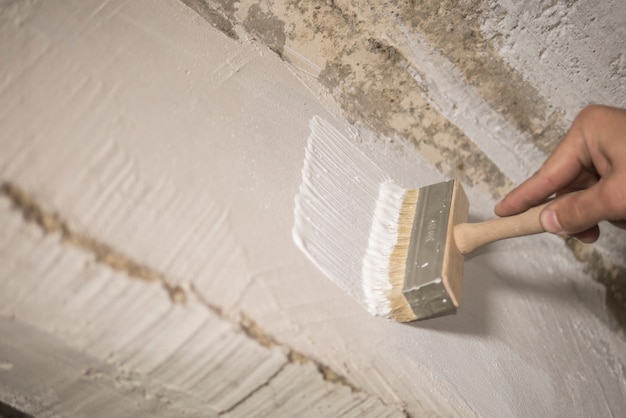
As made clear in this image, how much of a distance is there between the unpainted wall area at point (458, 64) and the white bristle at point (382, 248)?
0.59 ft

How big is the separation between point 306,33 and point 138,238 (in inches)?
20.5

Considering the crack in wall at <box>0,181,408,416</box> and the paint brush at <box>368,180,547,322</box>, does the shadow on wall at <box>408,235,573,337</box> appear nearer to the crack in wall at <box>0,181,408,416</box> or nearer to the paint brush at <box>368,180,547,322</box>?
the paint brush at <box>368,180,547,322</box>

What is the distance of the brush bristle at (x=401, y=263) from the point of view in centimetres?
83

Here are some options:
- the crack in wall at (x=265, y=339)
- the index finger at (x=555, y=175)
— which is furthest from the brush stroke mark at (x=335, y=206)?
the index finger at (x=555, y=175)

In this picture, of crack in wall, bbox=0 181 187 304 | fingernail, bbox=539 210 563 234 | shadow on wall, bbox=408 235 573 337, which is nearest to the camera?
crack in wall, bbox=0 181 187 304

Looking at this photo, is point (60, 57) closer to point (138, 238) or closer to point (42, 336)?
point (138, 238)

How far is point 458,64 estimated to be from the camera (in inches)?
42.7

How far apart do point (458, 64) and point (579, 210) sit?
438mm

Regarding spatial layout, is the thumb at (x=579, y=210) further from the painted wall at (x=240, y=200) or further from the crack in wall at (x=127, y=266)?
the crack in wall at (x=127, y=266)

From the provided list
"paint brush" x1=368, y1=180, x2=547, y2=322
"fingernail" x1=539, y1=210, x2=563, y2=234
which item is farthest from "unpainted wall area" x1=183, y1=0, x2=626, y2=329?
"fingernail" x1=539, y1=210, x2=563, y2=234

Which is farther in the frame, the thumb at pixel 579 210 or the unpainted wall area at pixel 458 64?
the unpainted wall area at pixel 458 64

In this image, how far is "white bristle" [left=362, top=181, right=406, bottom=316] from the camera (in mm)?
833

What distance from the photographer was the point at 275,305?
0.76 m

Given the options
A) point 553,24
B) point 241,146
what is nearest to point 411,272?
point 241,146
